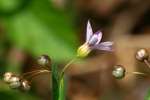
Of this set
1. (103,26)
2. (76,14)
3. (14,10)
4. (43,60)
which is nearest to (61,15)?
(14,10)

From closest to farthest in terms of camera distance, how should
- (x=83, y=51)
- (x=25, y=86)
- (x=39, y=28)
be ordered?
1. (x=25, y=86)
2. (x=83, y=51)
3. (x=39, y=28)

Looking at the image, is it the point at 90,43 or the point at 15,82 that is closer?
the point at 15,82

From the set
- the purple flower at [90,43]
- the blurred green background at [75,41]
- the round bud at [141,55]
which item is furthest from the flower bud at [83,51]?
the blurred green background at [75,41]

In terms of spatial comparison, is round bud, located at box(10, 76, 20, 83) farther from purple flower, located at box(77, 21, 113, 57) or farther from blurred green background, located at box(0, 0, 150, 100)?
blurred green background, located at box(0, 0, 150, 100)

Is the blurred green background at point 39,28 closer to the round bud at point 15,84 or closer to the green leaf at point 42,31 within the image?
the green leaf at point 42,31

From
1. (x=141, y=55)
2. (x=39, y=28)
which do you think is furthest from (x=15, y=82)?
(x=39, y=28)

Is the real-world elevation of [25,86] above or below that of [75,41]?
below

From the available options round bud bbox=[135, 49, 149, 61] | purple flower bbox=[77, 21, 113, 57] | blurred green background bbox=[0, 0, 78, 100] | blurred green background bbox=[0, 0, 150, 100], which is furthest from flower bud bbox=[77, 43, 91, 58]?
blurred green background bbox=[0, 0, 78, 100]

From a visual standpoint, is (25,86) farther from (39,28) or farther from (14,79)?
(39,28)

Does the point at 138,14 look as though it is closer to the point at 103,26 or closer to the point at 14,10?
the point at 103,26

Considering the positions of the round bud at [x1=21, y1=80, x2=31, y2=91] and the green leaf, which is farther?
the green leaf

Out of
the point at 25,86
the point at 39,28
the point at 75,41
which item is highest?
the point at 39,28
